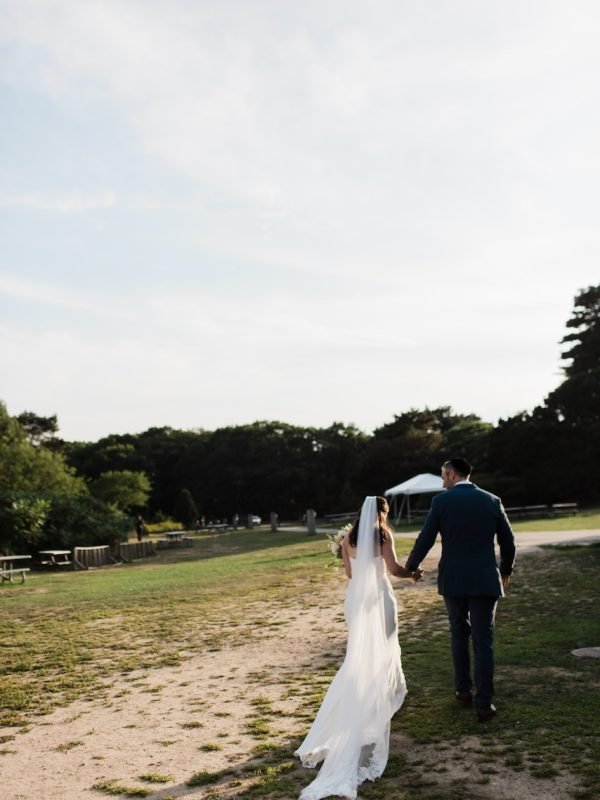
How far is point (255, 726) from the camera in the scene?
6.11 metres

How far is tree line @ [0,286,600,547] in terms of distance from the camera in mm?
35938

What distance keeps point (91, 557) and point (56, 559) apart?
1179 mm

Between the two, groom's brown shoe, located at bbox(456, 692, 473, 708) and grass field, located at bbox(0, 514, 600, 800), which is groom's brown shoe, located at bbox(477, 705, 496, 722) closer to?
grass field, located at bbox(0, 514, 600, 800)

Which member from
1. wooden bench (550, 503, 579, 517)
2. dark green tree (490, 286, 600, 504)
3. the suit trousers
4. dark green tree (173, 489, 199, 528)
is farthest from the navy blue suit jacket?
dark green tree (173, 489, 199, 528)

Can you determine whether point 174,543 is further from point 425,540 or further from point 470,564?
point 470,564

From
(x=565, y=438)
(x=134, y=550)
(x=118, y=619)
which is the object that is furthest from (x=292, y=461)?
(x=118, y=619)

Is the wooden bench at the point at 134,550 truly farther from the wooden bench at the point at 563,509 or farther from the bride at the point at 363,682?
the bride at the point at 363,682

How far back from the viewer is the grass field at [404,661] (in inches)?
190

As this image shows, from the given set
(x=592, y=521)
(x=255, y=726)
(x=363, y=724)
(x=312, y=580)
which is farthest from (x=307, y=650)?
(x=592, y=521)

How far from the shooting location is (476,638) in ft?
19.3

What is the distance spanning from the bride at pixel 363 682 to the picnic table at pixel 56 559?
2084 centimetres

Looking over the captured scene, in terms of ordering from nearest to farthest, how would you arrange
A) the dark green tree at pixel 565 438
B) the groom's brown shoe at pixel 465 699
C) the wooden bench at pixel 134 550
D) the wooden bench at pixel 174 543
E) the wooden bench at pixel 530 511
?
1. the groom's brown shoe at pixel 465 699
2. the wooden bench at pixel 134 550
3. the wooden bench at pixel 174 543
4. the wooden bench at pixel 530 511
5. the dark green tree at pixel 565 438

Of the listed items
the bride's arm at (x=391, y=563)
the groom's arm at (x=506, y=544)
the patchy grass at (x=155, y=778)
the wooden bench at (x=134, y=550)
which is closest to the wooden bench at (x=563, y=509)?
the wooden bench at (x=134, y=550)

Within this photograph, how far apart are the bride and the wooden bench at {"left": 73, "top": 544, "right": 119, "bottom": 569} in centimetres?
2147
